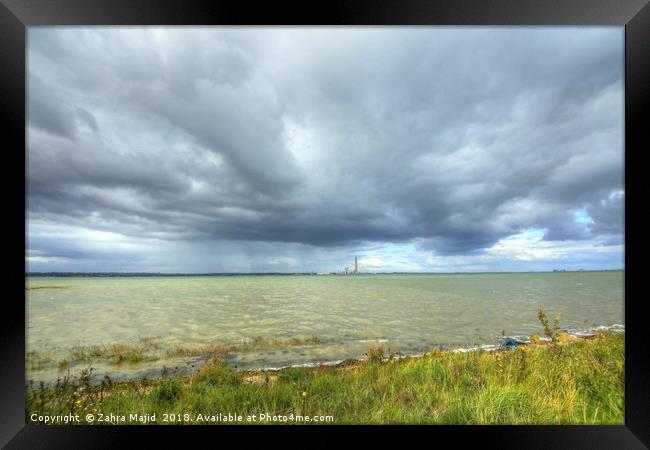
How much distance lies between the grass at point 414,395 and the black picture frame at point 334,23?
1.07 feet

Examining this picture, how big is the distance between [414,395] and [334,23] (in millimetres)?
3821

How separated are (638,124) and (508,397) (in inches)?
108

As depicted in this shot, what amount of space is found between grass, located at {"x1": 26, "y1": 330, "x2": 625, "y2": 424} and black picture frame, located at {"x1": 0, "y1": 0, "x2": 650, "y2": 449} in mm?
326

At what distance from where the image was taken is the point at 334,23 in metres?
2.30

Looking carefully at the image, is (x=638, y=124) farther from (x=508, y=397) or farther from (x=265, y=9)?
(x=265, y=9)

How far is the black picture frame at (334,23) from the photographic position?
2.18m

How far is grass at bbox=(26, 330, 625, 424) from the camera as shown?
260cm

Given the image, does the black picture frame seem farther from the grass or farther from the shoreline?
the shoreline

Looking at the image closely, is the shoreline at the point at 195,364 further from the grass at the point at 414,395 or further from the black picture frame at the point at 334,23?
the black picture frame at the point at 334,23

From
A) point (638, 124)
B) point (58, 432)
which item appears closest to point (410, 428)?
point (58, 432)

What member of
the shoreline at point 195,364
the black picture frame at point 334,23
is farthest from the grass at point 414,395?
the shoreline at point 195,364

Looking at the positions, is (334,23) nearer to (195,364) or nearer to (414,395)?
(414,395)

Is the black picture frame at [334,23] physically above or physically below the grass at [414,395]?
above

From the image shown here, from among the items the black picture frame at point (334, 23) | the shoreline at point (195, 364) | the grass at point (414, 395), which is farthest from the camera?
the shoreline at point (195, 364)
